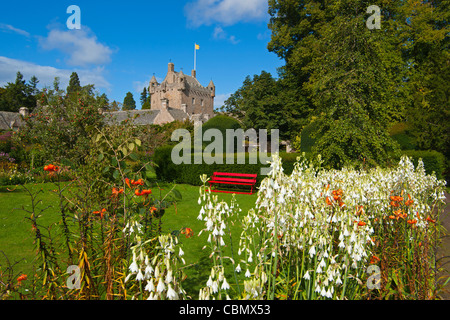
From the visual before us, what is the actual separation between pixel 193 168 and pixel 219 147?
5499 mm

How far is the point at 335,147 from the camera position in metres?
7.82

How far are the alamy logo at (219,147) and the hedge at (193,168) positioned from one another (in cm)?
23

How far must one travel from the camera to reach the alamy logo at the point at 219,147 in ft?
44.5

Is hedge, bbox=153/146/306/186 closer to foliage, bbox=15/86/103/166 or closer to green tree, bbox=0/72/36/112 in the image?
foliage, bbox=15/86/103/166

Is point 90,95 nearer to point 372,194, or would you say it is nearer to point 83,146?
point 83,146

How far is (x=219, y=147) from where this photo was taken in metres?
19.4

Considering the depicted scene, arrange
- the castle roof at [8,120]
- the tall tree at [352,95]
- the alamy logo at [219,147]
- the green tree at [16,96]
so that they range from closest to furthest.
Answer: the tall tree at [352,95]
the alamy logo at [219,147]
the castle roof at [8,120]
the green tree at [16,96]

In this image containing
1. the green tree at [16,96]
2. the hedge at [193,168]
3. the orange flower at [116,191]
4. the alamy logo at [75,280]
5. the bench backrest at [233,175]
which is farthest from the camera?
the green tree at [16,96]

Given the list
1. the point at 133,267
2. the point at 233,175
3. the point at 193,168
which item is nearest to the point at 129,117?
the point at 193,168

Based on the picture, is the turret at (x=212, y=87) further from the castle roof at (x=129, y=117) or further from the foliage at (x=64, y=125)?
the foliage at (x=64, y=125)

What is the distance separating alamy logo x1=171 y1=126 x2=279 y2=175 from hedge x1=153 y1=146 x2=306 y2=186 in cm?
23

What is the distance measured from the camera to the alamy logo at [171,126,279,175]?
534 inches

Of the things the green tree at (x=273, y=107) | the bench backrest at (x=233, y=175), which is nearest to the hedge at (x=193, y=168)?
the bench backrest at (x=233, y=175)

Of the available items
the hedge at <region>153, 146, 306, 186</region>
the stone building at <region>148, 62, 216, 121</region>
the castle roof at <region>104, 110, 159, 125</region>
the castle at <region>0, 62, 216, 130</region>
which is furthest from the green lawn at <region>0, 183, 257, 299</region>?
the stone building at <region>148, 62, 216, 121</region>
